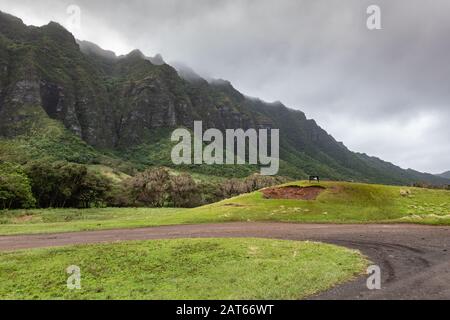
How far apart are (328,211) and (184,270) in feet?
101

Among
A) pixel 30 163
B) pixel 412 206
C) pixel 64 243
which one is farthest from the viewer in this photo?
pixel 30 163

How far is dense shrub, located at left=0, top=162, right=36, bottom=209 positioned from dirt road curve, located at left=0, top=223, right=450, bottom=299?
4361 cm

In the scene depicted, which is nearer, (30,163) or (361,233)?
(361,233)

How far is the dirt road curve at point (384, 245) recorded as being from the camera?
14172mm

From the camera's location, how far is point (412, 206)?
48.4 meters

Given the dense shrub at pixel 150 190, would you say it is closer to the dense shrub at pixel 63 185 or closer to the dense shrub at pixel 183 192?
the dense shrub at pixel 183 192

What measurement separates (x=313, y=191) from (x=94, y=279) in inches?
1570

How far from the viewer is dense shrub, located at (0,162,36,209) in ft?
243

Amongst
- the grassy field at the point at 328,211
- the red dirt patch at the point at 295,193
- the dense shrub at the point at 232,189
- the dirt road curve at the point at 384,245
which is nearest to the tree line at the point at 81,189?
the dense shrub at the point at 232,189

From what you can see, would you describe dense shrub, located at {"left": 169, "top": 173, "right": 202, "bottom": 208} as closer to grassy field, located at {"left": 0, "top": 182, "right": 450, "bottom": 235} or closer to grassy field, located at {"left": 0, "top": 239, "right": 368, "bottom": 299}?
grassy field, located at {"left": 0, "top": 182, "right": 450, "bottom": 235}

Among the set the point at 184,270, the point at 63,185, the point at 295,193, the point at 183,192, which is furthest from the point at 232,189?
the point at 184,270

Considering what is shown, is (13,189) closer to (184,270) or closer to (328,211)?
(328,211)
